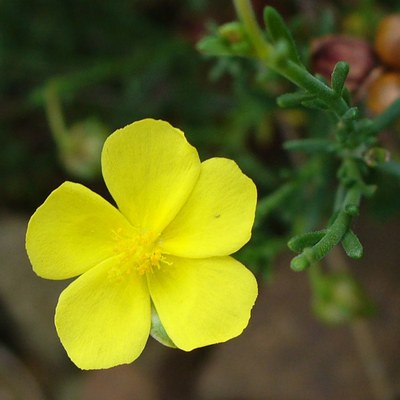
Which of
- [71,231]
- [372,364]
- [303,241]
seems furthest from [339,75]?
[372,364]

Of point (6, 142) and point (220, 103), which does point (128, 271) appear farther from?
point (6, 142)

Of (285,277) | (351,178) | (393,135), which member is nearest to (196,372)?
(285,277)

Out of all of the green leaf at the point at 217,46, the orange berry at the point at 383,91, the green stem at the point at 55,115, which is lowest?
the green stem at the point at 55,115

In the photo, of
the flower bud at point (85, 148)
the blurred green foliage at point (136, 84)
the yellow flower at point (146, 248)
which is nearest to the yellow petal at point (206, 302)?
the yellow flower at point (146, 248)

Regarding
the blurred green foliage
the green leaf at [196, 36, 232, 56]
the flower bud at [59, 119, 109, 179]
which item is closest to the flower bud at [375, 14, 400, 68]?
Result: the blurred green foliage

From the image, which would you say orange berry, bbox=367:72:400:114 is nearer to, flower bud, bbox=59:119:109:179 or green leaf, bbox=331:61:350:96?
green leaf, bbox=331:61:350:96

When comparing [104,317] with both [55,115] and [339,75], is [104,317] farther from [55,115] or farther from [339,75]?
[55,115]

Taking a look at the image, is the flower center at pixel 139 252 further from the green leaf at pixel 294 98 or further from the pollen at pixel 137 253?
the green leaf at pixel 294 98

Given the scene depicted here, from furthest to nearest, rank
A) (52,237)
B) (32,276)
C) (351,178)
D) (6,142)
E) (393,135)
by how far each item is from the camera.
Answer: (32,276) < (6,142) < (393,135) < (351,178) < (52,237)
